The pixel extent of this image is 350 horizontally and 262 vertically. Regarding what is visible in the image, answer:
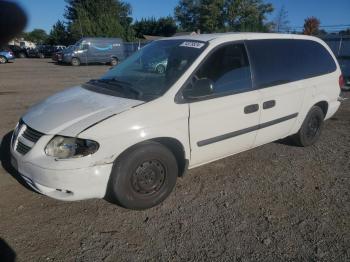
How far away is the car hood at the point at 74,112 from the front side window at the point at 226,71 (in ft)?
2.66

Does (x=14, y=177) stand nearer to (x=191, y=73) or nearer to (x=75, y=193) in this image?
(x=75, y=193)

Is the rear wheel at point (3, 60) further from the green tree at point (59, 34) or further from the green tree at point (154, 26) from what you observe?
the green tree at point (154, 26)

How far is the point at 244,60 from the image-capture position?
13.7 ft

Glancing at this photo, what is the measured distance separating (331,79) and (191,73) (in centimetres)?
280

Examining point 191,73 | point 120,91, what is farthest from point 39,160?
point 191,73

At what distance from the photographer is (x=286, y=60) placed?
4.67 m

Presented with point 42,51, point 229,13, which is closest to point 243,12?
point 229,13

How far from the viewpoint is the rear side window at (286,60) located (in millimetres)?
4289

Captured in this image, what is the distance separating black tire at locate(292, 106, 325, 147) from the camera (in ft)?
17.0

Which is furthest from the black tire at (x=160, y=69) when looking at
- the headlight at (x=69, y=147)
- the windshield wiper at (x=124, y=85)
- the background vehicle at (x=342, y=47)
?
the background vehicle at (x=342, y=47)

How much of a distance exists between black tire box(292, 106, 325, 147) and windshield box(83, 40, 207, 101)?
227cm

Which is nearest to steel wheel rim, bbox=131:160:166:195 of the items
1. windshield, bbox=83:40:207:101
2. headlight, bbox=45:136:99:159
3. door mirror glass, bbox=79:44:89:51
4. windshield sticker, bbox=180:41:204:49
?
headlight, bbox=45:136:99:159

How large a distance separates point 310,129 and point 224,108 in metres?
2.25

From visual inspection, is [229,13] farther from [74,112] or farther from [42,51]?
[74,112]
